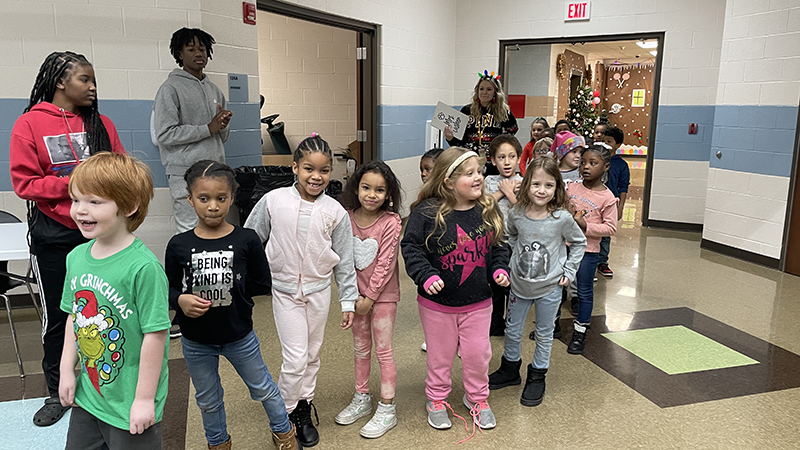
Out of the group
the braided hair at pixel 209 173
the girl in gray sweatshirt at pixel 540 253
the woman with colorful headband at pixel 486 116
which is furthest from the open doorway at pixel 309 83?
the braided hair at pixel 209 173

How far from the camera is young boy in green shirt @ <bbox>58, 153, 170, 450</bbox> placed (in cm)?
139

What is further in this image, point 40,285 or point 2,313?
point 2,313

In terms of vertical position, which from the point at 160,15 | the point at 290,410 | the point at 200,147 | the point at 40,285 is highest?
the point at 160,15

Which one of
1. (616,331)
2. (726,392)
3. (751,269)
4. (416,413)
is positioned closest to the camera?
(416,413)

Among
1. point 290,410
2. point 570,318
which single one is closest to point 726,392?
point 570,318

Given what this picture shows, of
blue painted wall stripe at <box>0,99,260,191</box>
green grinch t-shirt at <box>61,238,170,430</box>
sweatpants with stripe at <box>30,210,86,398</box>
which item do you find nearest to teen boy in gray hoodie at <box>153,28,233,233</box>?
blue painted wall stripe at <box>0,99,260,191</box>

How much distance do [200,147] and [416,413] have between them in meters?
1.94

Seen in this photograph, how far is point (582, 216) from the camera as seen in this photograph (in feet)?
10.3

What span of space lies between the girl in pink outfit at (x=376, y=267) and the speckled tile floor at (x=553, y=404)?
12cm

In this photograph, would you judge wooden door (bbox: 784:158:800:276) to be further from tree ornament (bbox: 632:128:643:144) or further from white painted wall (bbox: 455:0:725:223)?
tree ornament (bbox: 632:128:643:144)

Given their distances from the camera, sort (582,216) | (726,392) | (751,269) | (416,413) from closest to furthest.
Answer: (416,413)
(726,392)
(582,216)
(751,269)

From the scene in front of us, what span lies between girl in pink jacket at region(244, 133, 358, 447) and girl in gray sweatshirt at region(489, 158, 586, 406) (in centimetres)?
83

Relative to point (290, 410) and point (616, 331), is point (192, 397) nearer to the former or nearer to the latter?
point (290, 410)

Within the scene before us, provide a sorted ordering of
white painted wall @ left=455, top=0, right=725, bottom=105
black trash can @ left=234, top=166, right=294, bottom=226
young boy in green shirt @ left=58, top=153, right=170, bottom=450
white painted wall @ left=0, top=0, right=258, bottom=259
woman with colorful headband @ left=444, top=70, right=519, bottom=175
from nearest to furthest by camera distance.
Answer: young boy in green shirt @ left=58, top=153, right=170, bottom=450 < white painted wall @ left=0, top=0, right=258, bottom=259 < black trash can @ left=234, top=166, right=294, bottom=226 < woman with colorful headband @ left=444, top=70, right=519, bottom=175 < white painted wall @ left=455, top=0, right=725, bottom=105
